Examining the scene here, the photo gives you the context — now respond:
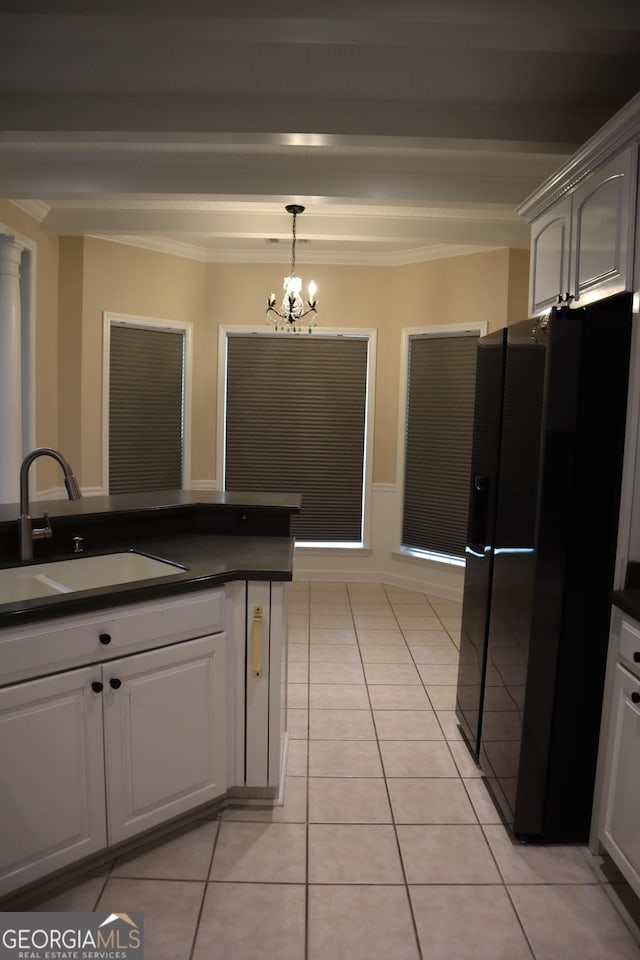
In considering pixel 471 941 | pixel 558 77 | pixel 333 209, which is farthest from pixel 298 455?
pixel 471 941

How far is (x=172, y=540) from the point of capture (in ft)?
9.55

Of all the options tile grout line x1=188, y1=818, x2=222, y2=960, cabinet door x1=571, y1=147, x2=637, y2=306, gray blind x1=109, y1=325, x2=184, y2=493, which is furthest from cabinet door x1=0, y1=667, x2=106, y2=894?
gray blind x1=109, y1=325, x2=184, y2=493

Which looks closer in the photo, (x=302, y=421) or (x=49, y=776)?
(x=49, y=776)

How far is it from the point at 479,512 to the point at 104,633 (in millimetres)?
1645

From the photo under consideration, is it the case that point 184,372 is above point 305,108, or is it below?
below

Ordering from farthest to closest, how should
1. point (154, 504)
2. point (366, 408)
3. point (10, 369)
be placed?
point (366, 408)
point (10, 369)
point (154, 504)

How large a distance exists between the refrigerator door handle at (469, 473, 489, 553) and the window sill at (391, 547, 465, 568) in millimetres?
2489

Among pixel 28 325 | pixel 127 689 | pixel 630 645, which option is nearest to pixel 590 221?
pixel 630 645

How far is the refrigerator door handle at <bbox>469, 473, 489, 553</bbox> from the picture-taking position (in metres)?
2.76

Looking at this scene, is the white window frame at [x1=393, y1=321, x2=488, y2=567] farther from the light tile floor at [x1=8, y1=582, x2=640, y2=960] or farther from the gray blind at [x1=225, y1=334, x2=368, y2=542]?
the light tile floor at [x1=8, y1=582, x2=640, y2=960]

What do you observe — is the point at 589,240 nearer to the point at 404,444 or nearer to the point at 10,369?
the point at 404,444

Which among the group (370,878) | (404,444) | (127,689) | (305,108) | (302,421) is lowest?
(370,878)

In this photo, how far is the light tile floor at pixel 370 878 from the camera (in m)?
1.86

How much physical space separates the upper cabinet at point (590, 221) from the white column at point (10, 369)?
3235mm
